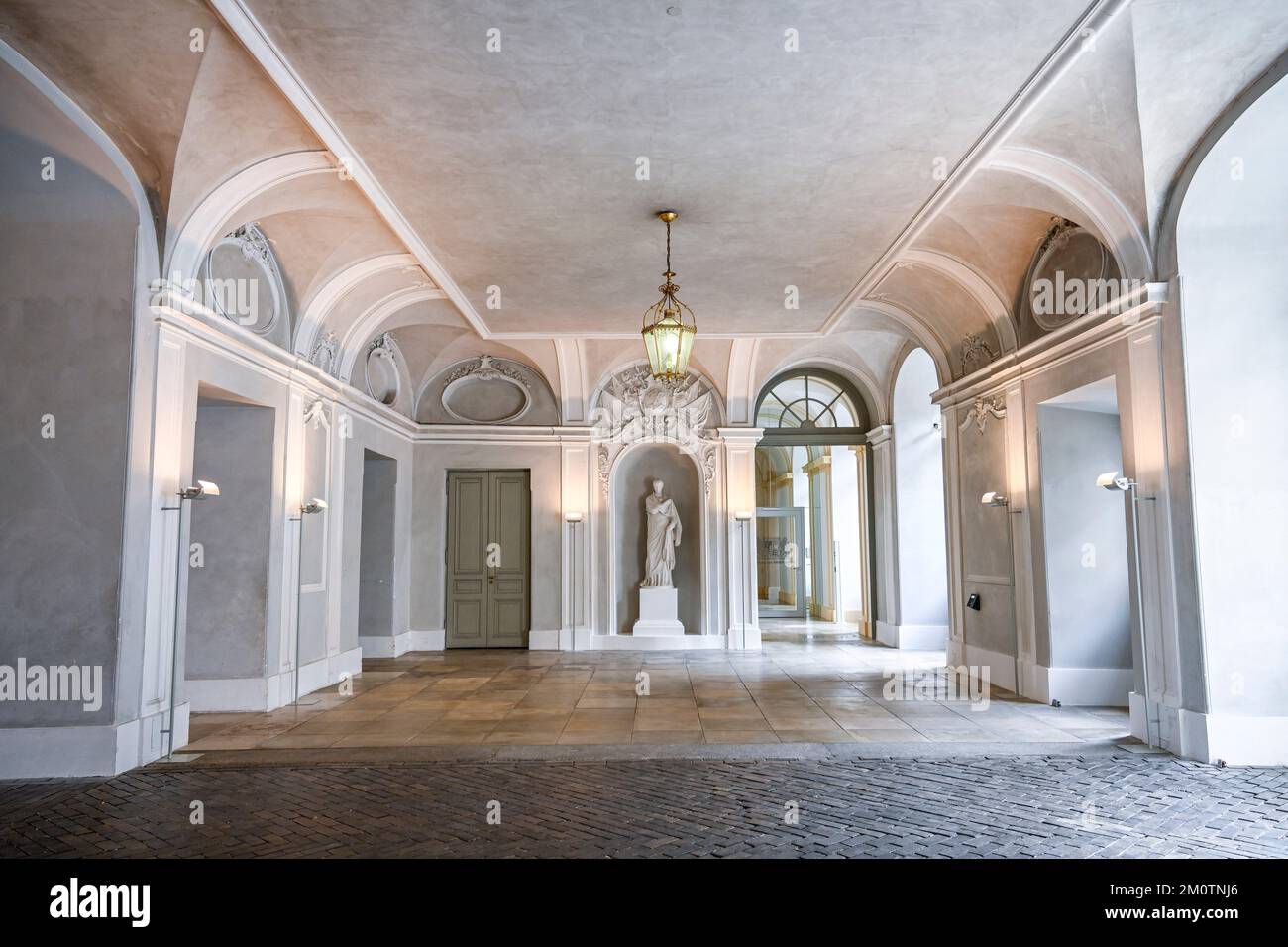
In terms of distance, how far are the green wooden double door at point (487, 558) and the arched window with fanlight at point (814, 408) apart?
15.1 ft

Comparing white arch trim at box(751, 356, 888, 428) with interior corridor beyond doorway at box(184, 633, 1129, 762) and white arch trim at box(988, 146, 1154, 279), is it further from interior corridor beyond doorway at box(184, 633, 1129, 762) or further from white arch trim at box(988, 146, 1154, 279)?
white arch trim at box(988, 146, 1154, 279)

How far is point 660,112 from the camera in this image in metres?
5.70

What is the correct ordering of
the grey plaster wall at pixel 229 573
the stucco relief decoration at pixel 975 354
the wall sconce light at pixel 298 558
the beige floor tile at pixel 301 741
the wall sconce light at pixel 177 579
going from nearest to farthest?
the wall sconce light at pixel 177 579 → the beige floor tile at pixel 301 741 → the grey plaster wall at pixel 229 573 → the wall sconce light at pixel 298 558 → the stucco relief decoration at pixel 975 354

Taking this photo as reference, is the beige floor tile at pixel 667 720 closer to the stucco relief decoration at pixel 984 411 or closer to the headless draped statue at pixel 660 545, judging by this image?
the stucco relief decoration at pixel 984 411

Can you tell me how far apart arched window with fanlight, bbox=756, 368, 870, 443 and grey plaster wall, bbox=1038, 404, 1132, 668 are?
5.97 metres

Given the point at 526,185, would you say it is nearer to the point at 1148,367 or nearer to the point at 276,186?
the point at 276,186

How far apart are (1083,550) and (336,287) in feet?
27.7

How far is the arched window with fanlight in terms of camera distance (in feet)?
47.5

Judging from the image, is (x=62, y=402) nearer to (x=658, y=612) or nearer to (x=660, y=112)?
(x=660, y=112)

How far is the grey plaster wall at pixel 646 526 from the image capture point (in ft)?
45.5

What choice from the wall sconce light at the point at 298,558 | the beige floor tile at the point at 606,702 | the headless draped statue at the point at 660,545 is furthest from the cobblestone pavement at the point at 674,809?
the headless draped statue at the point at 660,545

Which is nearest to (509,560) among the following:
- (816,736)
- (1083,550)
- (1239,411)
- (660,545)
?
(660,545)
